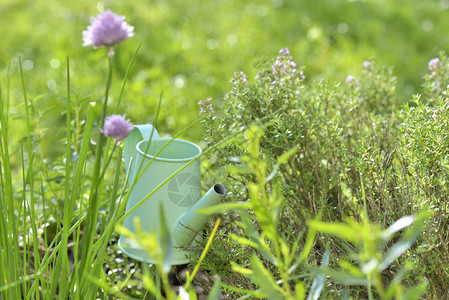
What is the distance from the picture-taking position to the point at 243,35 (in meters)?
4.32

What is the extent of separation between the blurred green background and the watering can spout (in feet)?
5.08

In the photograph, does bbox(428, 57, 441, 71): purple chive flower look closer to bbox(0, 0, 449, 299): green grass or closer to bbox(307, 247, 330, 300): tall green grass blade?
bbox(0, 0, 449, 299): green grass

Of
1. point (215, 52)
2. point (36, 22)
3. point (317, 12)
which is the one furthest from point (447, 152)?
point (36, 22)

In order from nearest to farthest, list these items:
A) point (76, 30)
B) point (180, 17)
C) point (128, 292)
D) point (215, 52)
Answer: point (128, 292) < point (215, 52) < point (76, 30) < point (180, 17)

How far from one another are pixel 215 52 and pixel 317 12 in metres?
1.17

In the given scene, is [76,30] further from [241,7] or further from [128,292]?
[128,292]

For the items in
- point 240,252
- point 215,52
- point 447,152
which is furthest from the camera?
point 215,52

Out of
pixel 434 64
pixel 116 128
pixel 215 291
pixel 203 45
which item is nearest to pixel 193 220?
pixel 116 128

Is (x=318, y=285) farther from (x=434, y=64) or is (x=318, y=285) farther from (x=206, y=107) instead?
(x=434, y=64)

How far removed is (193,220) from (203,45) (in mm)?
3039

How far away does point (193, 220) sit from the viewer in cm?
146

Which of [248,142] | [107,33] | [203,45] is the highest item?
[203,45]

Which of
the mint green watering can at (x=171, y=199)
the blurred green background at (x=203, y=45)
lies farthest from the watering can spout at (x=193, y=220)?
the blurred green background at (x=203, y=45)

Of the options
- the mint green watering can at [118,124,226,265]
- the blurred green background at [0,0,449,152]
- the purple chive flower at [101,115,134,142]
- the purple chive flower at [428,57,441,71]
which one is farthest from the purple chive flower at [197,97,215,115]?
the blurred green background at [0,0,449,152]
